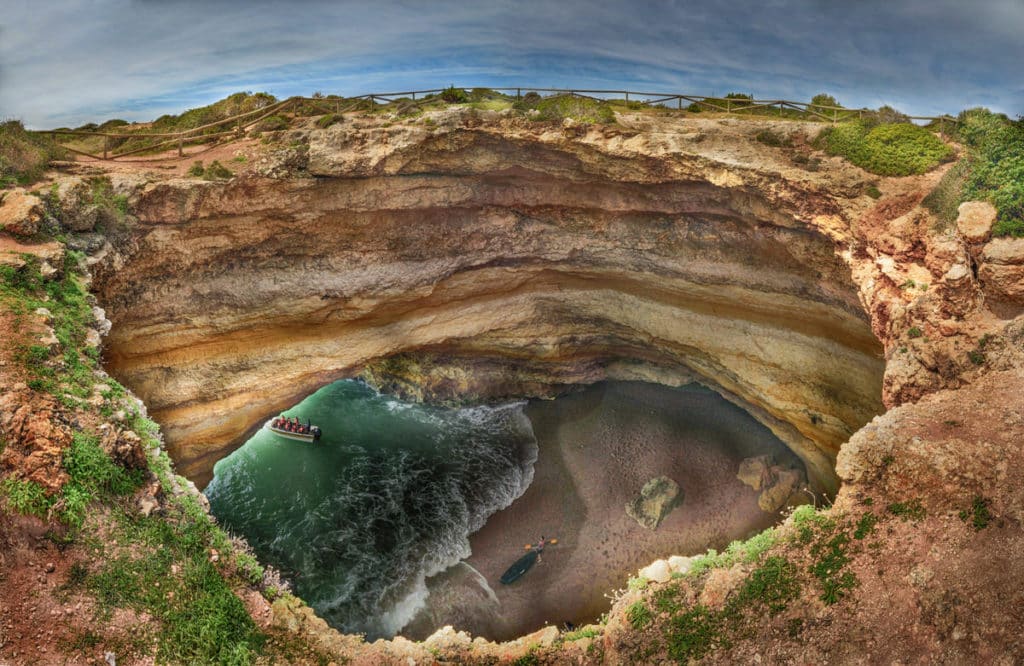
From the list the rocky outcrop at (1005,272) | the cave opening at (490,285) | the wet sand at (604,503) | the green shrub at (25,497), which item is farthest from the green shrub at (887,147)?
the green shrub at (25,497)

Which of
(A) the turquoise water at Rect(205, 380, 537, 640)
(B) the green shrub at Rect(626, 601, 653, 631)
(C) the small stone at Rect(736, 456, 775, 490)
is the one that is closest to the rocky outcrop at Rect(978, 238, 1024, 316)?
(B) the green shrub at Rect(626, 601, 653, 631)

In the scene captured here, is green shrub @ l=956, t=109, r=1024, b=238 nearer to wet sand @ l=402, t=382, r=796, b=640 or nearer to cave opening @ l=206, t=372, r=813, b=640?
cave opening @ l=206, t=372, r=813, b=640

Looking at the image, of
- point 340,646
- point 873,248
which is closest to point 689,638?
point 340,646

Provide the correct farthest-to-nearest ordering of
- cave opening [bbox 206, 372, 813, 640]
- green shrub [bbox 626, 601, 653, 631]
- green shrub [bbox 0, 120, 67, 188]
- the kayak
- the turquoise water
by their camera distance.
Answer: the turquoise water < the kayak < cave opening [bbox 206, 372, 813, 640] < green shrub [bbox 0, 120, 67, 188] < green shrub [bbox 626, 601, 653, 631]

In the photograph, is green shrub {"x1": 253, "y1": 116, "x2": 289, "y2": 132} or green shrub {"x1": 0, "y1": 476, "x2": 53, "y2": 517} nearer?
green shrub {"x1": 0, "y1": 476, "x2": 53, "y2": 517}

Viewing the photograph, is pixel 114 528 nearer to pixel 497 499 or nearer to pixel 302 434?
pixel 497 499

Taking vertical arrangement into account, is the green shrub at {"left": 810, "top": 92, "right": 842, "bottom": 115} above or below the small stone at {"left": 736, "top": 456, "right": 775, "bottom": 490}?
above

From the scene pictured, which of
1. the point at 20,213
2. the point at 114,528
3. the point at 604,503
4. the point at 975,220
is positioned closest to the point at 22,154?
the point at 20,213

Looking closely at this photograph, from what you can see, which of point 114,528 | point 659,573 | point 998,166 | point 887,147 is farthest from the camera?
point 887,147
